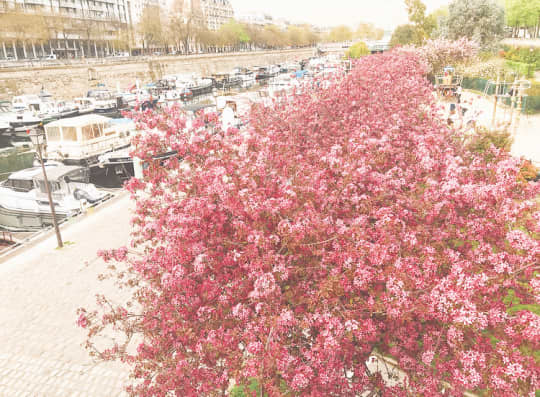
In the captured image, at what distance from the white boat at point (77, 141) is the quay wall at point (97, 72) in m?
30.7

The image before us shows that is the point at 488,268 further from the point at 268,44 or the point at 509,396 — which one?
the point at 268,44

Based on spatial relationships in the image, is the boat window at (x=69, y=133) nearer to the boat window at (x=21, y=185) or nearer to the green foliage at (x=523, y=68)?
the boat window at (x=21, y=185)

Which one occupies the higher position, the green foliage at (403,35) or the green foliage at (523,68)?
the green foliage at (403,35)

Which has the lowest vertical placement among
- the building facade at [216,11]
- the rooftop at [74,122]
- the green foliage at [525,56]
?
the rooftop at [74,122]

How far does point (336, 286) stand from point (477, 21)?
50991mm

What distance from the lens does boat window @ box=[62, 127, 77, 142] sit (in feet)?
74.5

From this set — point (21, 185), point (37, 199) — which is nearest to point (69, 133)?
point (21, 185)

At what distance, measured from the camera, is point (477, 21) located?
44281 millimetres

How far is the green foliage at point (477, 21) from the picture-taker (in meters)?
43.6

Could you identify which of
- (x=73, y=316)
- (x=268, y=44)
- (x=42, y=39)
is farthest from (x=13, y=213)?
(x=268, y=44)

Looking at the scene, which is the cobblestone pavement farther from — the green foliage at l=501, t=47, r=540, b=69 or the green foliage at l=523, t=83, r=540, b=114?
the green foliage at l=501, t=47, r=540, b=69

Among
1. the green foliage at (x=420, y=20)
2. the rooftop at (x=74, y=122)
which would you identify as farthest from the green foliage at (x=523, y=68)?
the rooftop at (x=74, y=122)

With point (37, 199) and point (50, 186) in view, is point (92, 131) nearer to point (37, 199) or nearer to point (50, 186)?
point (50, 186)

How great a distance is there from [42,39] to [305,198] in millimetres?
70125
